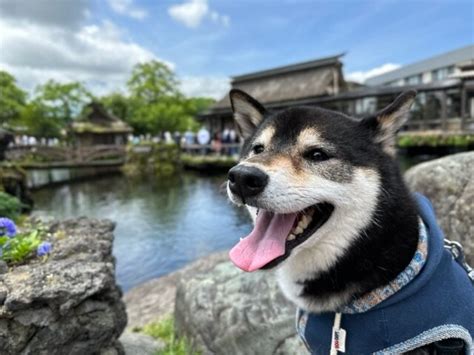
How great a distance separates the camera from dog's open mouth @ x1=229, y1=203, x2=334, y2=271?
1.93 m

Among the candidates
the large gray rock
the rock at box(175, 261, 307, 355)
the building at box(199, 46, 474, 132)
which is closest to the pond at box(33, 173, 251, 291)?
the rock at box(175, 261, 307, 355)

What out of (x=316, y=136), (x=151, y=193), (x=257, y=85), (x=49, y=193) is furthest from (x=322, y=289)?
(x=257, y=85)

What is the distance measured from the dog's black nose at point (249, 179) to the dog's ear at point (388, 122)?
83 cm

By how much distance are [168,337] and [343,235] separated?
3.20 metres

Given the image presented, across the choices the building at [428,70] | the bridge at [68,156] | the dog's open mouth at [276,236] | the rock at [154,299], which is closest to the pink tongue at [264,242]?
the dog's open mouth at [276,236]

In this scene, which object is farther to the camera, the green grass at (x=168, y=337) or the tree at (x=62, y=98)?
the tree at (x=62, y=98)

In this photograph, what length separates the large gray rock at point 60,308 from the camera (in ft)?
8.10

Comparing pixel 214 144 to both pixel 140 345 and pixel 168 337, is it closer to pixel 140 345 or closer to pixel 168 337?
pixel 168 337

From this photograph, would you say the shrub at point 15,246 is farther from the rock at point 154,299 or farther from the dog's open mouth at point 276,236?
the rock at point 154,299

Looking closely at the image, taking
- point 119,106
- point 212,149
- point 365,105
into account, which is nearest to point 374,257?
point 365,105

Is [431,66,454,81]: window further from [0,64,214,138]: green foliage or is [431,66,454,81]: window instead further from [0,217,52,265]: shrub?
[0,217,52,265]: shrub

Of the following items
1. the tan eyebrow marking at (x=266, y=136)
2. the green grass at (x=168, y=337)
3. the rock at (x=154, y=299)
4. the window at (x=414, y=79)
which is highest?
the window at (x=414, y=79)

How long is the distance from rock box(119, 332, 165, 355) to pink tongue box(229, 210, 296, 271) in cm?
216

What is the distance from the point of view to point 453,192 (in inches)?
140
